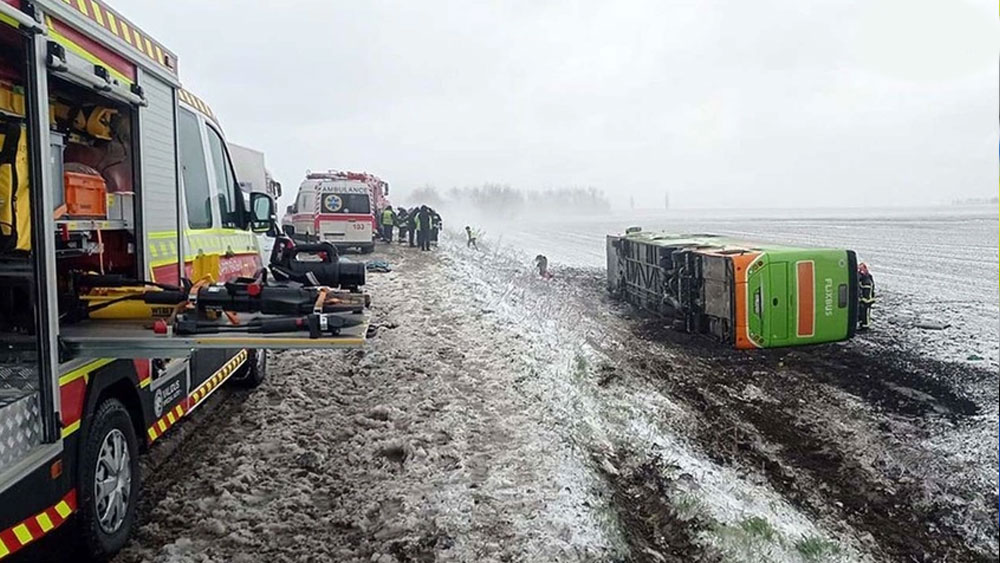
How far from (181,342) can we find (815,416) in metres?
6.24

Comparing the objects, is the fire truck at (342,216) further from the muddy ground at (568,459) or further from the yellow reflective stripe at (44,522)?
the yellow reflective stripe at (44,522)

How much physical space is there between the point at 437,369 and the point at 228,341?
4.06 meters

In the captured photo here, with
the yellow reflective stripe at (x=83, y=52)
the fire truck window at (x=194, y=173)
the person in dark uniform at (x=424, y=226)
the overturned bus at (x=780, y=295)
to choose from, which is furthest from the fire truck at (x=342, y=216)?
the yellow reflective stripe at (x=83, y=52)

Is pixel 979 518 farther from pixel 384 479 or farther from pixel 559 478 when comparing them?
pixel 384 479

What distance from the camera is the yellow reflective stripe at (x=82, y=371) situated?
351 centimetres

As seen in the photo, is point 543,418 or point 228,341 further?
point 543,418

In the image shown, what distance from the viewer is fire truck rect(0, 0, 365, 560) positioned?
11.0 ft

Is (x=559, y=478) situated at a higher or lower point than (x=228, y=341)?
lower

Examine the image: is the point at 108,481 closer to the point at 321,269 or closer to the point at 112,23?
the point at 321,269

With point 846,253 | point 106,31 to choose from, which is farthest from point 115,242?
point 846,253

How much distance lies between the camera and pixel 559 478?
5027 mm

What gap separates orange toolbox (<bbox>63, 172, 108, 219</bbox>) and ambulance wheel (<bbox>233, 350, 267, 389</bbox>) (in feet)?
9.40

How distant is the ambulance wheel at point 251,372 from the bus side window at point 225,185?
126 cm

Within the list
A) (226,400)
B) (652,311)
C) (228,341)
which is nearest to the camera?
(228,341)
